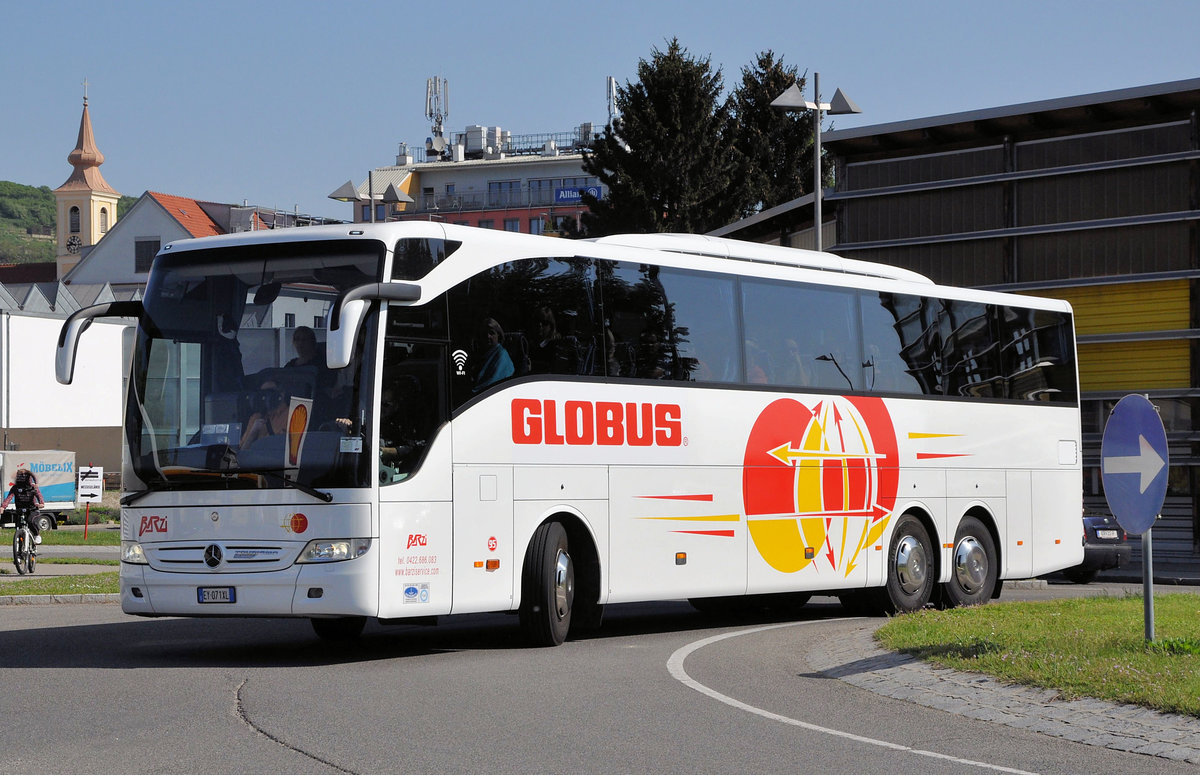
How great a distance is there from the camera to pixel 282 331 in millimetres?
12734

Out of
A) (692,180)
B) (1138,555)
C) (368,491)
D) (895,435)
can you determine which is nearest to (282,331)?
(368,491)

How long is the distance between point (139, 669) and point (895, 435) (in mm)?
9182

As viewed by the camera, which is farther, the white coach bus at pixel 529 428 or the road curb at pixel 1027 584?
the road curb at pixel 1027 584

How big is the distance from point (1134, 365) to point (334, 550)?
2429 cm

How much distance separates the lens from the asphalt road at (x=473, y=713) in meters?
8.13

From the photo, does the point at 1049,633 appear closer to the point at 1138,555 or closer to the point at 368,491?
the point at 368,491

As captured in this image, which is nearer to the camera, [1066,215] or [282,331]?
[282,331]

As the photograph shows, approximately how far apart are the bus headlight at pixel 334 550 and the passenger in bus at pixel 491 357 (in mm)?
1713

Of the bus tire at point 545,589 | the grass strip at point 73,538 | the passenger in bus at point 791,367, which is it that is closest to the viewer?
the bus tire at point 545,589

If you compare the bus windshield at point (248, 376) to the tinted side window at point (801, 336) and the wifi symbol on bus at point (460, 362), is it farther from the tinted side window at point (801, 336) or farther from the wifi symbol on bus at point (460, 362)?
the tinted side window at point (801, 336)

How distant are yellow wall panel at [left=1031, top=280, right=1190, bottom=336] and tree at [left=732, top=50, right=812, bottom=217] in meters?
33.3

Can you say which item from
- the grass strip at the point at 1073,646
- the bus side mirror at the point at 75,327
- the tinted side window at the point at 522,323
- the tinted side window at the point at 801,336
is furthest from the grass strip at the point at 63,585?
the grass strip at the point at 1073,646

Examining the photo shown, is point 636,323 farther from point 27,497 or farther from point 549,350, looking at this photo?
point 27,497

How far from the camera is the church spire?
14800 centimetres
